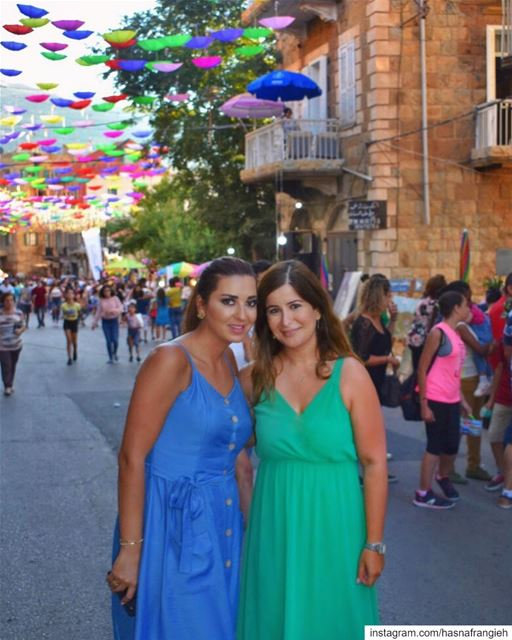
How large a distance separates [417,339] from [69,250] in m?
91.5

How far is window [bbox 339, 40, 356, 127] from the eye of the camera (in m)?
22.4

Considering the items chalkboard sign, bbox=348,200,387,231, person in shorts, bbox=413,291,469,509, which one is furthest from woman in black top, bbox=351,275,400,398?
chalkboard sign, bbox=348,200,387,231

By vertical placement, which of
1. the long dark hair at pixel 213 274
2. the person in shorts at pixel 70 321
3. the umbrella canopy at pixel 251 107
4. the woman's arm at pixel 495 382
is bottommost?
the person in shorts at pixel 70 321

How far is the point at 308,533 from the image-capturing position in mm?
3629

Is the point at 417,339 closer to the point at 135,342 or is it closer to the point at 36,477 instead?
the point at 36,477

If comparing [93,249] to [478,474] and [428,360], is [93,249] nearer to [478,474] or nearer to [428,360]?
[478,474]

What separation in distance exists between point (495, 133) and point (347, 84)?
11.8ft

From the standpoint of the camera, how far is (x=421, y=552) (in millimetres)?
6906

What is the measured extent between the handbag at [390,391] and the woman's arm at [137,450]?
18.6 ft

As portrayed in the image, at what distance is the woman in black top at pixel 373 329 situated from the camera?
351 inches

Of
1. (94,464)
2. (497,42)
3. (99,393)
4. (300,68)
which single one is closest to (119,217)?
(300,68)

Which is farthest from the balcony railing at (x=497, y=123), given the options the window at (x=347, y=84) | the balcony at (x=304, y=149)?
the balcony at (x=304, y=149)

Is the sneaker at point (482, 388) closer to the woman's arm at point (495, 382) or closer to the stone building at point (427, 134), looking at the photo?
the woman's arm at point (495, 382)

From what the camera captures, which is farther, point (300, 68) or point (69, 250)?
point (69, 250)
